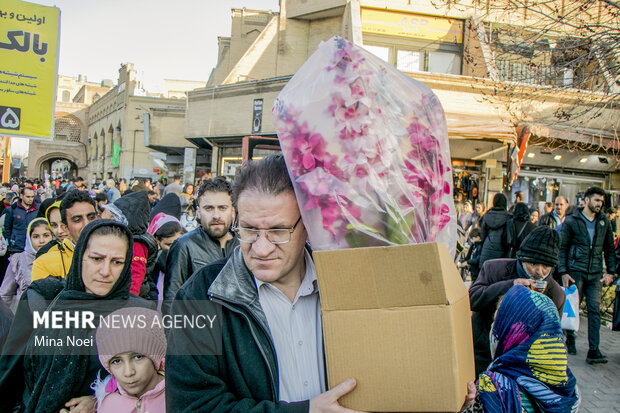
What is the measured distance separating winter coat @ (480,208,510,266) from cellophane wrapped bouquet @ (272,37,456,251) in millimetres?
5578

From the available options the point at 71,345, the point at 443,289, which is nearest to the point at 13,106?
the point at 71,345

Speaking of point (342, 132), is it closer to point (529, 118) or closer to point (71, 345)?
point (71, 345)

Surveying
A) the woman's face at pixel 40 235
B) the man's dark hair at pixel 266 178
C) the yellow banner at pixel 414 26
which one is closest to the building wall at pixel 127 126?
the yellow banner at pixel 414 26

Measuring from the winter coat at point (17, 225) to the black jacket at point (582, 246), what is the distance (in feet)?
28.7

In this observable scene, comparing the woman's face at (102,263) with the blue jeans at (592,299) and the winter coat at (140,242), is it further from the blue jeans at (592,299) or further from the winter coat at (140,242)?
the blue jeans at (592,299)

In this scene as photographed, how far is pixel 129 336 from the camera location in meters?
2.28

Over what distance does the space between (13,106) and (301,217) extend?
5851mm

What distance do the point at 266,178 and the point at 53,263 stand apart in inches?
98.9

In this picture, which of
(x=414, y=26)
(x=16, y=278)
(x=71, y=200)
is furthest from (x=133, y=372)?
(x=414, y=26)

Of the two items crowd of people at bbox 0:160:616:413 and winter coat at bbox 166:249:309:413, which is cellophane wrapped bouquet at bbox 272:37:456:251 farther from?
winter coat at bbox 166:249:309:413

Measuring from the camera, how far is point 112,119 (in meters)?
36.2

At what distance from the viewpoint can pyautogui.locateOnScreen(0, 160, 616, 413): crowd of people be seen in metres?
1.45

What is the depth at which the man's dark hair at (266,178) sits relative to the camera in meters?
1.52

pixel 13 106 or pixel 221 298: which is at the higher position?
pixel 13 106
